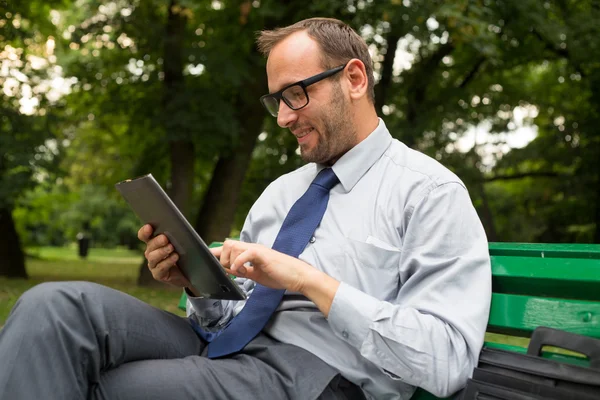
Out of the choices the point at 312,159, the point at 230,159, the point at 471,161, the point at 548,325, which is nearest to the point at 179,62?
the point at 230,159

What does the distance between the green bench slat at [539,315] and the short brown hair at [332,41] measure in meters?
0.94

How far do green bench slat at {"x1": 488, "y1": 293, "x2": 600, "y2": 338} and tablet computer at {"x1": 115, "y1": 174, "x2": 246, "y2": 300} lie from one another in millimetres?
828

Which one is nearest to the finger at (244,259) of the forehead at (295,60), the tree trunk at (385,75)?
the forehead at (295,60)

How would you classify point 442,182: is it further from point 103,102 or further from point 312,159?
point 103,102

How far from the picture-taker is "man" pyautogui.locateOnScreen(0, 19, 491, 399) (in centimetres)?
205

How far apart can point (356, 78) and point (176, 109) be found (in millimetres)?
9533

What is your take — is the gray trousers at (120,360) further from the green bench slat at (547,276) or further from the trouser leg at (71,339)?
the green bench slat at (547,276)

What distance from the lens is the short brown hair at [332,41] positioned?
101 inches

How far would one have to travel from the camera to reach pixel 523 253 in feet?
7.80

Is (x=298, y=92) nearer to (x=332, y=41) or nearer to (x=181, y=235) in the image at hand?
(x=332, y=41)

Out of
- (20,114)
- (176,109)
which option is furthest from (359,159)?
(20,114)

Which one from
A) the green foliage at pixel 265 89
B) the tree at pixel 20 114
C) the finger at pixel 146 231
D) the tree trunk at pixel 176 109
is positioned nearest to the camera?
the finger at pixel 146 231

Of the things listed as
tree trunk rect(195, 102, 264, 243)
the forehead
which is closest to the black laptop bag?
the forehead

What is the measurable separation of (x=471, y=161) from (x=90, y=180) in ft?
38.2
